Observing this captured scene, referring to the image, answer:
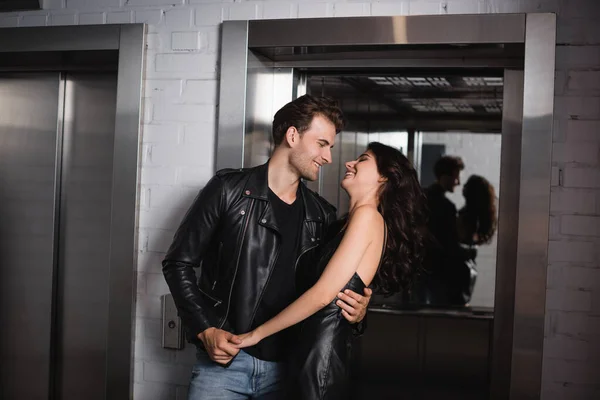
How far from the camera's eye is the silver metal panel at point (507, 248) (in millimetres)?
2555

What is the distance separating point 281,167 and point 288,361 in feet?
2.17

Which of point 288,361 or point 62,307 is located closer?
point 288,361

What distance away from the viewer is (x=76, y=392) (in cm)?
322

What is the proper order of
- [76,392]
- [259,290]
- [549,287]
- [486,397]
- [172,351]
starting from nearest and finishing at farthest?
[259,290], [549,287], [172,351], [76,392], [486,397]

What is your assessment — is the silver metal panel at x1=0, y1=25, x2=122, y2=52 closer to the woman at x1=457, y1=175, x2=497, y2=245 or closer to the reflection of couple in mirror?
the reflection of couple in mirror

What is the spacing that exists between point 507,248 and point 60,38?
2.04 meters

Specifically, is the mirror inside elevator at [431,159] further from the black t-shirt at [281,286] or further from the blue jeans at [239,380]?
the blue jeans at [239,380]

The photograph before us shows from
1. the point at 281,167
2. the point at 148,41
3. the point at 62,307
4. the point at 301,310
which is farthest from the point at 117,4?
the point at 301,310

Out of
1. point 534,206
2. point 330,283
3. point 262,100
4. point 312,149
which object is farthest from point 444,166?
point 330,283

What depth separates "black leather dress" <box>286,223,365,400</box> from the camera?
2.11 meters

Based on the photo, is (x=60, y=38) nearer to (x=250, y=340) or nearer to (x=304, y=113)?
(x=304, y=113)

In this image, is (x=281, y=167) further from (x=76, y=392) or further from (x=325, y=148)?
(x=76, y=392)

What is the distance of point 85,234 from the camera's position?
3.21 meters

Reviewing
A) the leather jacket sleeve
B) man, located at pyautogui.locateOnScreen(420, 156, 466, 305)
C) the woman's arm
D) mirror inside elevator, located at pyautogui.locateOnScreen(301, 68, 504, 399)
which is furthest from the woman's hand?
man, located at pyautogui.locateOnScreen(420, 156, 466, 305)
